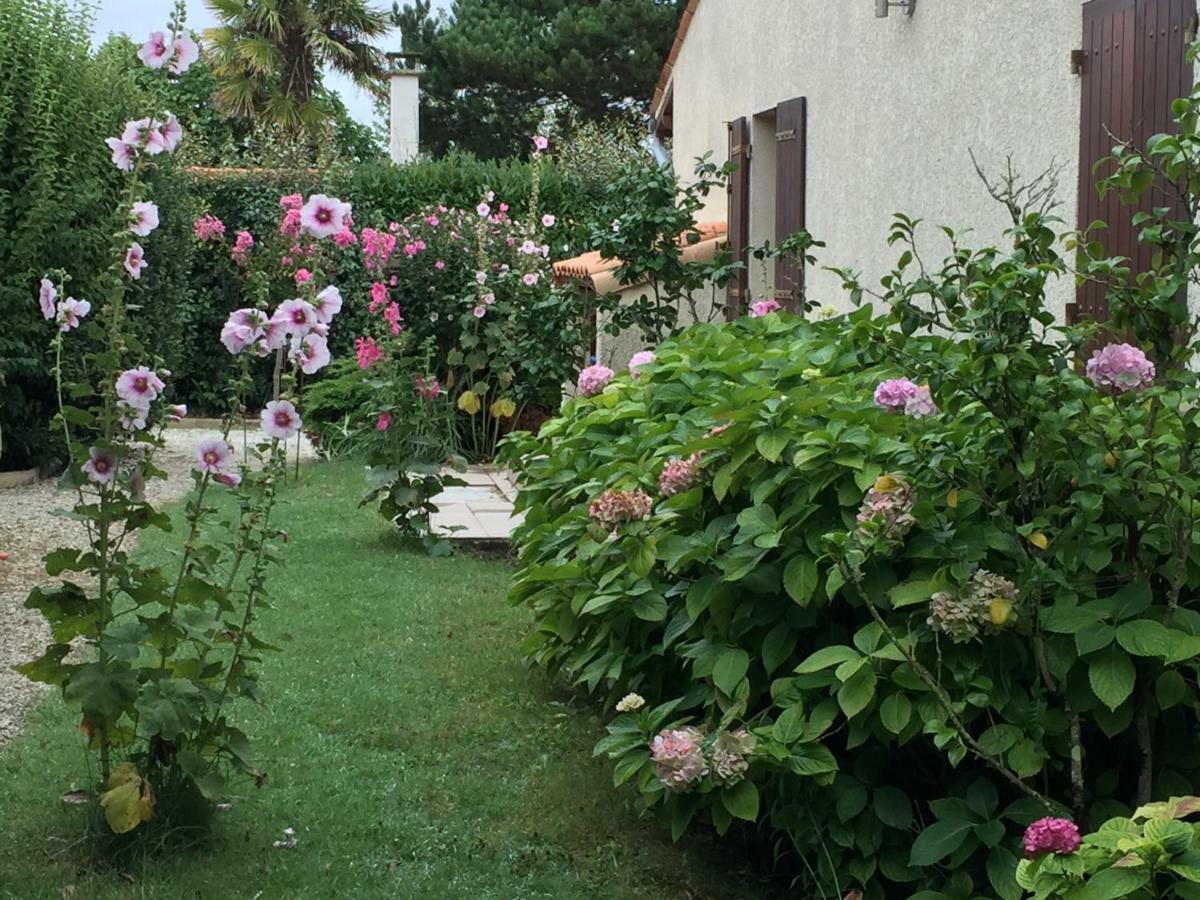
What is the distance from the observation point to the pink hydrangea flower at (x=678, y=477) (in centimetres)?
364

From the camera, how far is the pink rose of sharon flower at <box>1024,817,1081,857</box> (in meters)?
2.17

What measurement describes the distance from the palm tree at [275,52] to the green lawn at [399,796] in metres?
19.0

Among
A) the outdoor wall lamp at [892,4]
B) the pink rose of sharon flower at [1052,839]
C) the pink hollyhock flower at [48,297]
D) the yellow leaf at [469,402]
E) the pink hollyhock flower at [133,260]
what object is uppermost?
the outdoor wall lamp at [892,4]

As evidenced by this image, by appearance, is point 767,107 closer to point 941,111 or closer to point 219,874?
point 941,111

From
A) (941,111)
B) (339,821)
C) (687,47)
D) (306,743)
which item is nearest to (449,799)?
(339,821)

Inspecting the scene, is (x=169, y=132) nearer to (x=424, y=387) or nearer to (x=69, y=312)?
(x=69, y=312)

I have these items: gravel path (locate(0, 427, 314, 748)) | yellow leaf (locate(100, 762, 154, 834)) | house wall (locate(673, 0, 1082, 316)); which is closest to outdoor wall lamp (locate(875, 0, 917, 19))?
house wall (locate(673, 0, 1082, 316))

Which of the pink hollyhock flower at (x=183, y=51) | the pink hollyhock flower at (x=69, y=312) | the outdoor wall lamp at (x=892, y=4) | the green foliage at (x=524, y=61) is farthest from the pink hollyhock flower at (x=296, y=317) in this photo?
the green foliage at (x=524, y=61)

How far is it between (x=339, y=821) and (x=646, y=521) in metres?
1.14

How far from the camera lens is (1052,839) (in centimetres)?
217

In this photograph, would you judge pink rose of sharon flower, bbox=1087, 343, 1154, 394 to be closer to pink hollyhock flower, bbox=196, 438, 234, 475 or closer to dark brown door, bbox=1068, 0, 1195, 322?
dark brown door, bbox=1068, 0, 1195, 322

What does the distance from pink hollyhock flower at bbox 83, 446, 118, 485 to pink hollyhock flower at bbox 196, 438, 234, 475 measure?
20 cm

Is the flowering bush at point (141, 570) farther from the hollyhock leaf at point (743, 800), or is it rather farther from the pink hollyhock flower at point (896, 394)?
the pink hollyhock flower at point (896, 394)

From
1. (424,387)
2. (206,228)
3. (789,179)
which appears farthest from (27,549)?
(206,228)
